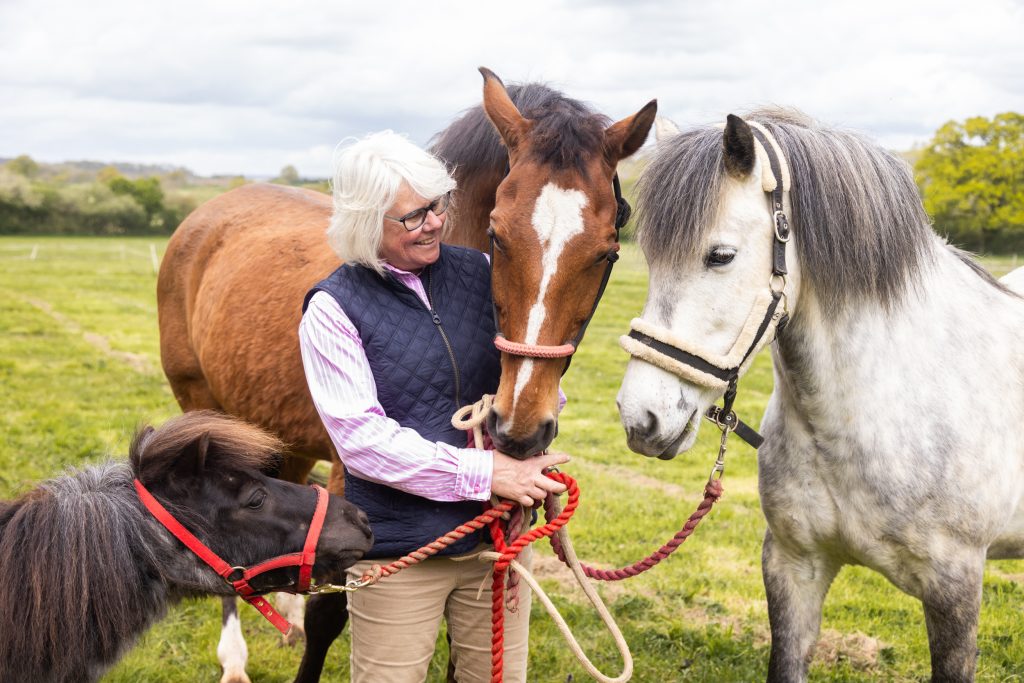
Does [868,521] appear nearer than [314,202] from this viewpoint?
Yes

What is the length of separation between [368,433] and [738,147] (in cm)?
129

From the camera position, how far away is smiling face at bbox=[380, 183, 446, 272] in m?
2.43

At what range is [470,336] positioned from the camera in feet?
8.39

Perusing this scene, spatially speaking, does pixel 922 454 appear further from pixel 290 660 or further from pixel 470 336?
pixel 290 660

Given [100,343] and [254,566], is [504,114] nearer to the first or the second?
[254,566]

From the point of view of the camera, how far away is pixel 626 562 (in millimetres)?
5605

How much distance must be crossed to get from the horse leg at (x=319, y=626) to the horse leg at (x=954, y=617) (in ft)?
6.71

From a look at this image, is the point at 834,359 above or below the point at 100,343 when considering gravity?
above

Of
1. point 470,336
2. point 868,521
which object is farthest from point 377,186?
point 868,521

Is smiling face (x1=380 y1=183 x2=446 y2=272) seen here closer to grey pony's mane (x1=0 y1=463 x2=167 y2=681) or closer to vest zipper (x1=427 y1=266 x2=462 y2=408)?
vest zipper (x1=427 y1=266 x2=462 y2=408)

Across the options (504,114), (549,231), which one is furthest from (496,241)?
(504,114)

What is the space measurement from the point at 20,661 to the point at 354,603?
871 millimetres

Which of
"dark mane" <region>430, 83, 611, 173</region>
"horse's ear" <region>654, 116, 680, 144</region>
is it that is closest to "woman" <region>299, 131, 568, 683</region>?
"dark mane" <region>430, 83, 611, 173</region>

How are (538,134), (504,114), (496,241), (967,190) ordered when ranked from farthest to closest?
(967,190) < (504,114) < (538,134) < (496,241)
